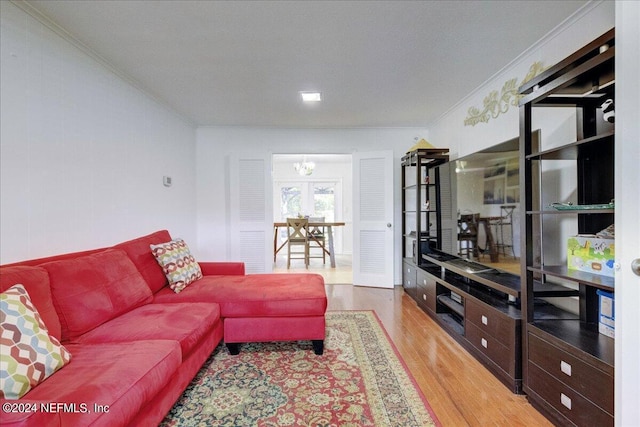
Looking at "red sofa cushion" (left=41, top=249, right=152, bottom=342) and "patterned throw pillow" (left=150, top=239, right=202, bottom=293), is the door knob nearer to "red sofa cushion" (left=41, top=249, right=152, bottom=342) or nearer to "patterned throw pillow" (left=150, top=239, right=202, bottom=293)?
"red sofa cushion" (left=41, top=249, right=152, bottom=342)

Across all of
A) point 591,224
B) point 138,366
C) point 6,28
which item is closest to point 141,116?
point 6,28

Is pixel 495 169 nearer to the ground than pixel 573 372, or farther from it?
farther from it

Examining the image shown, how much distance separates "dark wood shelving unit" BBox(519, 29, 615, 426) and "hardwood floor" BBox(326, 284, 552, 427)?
147 millimetres

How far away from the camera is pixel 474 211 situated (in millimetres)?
2342

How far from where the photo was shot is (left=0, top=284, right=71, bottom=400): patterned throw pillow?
3.17 ft

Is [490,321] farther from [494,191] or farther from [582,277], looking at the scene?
[494,191]

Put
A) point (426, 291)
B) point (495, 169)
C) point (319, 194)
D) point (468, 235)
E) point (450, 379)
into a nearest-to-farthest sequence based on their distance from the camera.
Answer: point (450, 379)
point (495, 169)
point (468, 235)
point (426, 291)
point (319, 194)

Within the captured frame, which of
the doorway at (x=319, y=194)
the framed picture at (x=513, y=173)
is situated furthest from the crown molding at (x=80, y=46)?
the doorway at (x=319, y=194)

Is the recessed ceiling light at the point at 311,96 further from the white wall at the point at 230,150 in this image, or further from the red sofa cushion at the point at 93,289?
the red sofa cushion at the point at 93,289

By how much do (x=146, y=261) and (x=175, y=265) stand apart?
0.21 metres

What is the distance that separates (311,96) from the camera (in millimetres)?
2943

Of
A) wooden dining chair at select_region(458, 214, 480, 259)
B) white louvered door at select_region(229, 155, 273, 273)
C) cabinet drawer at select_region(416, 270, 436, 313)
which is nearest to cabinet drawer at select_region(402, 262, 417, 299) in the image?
cabinet drawer at select_region(416, 270, 436, 313)

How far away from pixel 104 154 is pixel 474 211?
3067 millimetres

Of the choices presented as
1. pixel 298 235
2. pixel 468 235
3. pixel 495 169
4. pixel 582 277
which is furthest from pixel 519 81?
pixel 298 235
